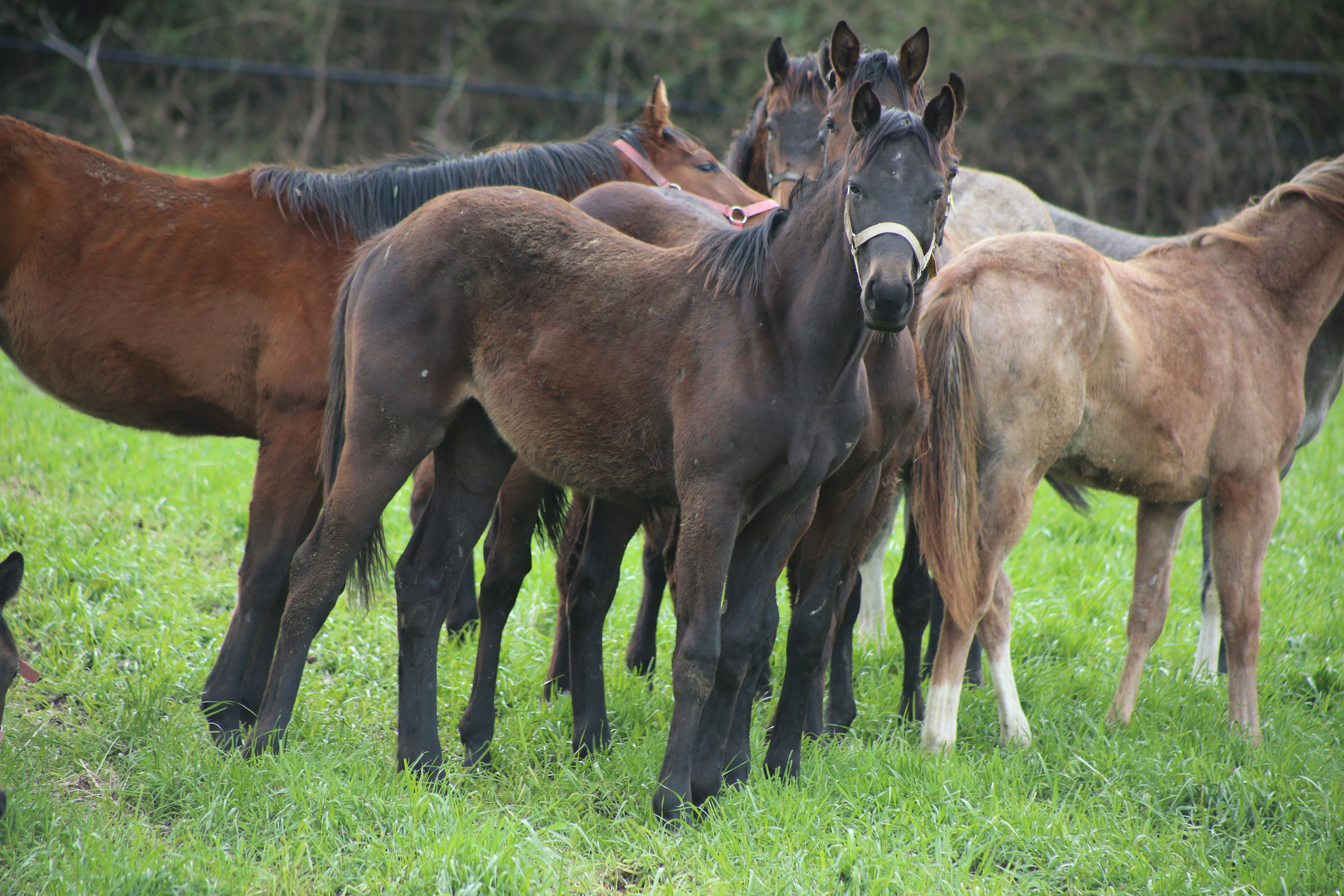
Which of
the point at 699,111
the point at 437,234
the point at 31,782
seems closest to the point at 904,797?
Result: the point at 437,234

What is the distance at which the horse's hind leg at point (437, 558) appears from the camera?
3520 millimetres

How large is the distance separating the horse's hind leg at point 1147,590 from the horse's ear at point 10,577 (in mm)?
4088

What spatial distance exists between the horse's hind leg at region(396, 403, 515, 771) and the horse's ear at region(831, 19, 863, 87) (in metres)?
1.95

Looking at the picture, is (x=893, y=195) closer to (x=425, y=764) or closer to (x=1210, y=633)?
(x=425, y=764)

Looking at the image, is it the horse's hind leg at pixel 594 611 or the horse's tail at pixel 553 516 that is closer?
the horse's hind leg at pixel 594 611

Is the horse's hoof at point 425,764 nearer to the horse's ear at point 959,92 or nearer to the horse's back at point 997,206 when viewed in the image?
the horse's ear at point 959,92

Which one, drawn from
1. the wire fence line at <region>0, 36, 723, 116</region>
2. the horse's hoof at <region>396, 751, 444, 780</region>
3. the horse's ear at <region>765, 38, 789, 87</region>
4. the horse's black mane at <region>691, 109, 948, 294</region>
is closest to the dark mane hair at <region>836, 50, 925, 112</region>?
the horse's black mane at <region>691, 109, 948, 294</region>

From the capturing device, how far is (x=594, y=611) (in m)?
3.72

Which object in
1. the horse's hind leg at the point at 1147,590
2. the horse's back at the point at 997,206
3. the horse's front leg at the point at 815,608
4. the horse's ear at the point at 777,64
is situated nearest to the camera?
the horse's front leg at the point at 815,608

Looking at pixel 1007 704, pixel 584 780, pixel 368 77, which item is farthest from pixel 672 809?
pixel 368 77

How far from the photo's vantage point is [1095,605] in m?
5.49

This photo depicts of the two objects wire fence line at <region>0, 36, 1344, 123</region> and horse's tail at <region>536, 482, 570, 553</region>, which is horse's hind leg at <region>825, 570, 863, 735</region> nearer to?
horse's tail at <region>536, 482, 570, 553</region>

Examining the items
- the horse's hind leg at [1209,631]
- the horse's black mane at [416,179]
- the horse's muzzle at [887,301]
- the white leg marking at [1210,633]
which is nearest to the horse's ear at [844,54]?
the horse's black mane at [416,179]

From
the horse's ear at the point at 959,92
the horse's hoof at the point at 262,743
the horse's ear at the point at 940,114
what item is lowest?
the horse's hoof at the point at 262,743
